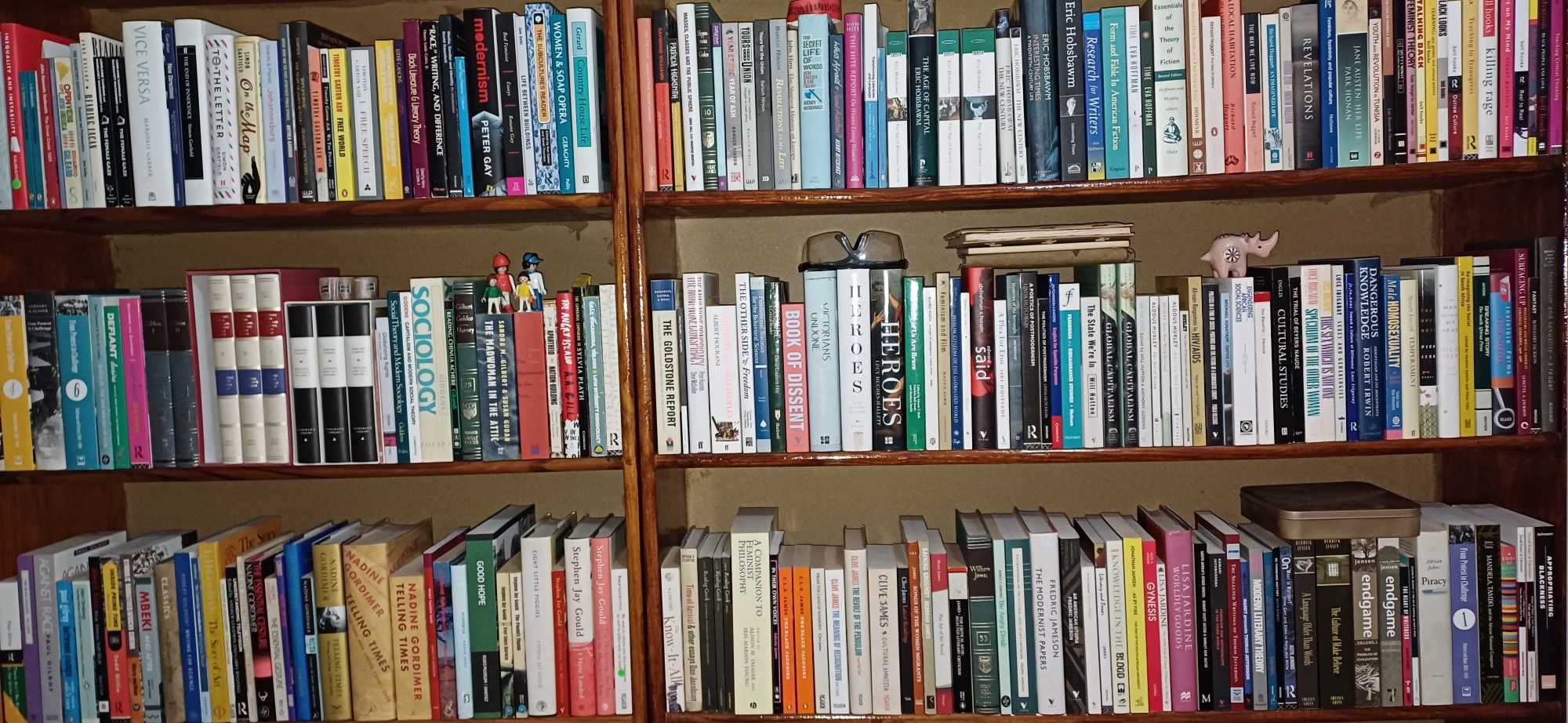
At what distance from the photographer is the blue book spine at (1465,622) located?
153 cm

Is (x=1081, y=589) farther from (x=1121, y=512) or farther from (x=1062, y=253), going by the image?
(x=1062, y=253)

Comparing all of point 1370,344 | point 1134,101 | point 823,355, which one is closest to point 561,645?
point 823,355

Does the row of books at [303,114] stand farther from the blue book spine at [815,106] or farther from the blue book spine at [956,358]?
the blue book spine at [956,358]

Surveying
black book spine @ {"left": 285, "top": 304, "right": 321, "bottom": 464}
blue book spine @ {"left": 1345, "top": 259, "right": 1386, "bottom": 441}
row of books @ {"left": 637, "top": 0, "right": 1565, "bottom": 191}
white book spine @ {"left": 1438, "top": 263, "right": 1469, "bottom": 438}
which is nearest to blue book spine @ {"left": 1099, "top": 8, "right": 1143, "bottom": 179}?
row of books @ {"left": 637, "top": 0, "right": 1565, "bottom": 191}

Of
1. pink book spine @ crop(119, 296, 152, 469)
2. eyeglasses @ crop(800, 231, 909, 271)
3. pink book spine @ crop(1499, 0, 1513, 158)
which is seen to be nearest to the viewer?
pink book spine @ crop(1499, 0, 1513, 158)

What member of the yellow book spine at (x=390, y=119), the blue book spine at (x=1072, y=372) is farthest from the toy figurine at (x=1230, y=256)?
Answer: the yellow book spine at (x=390, y=119)

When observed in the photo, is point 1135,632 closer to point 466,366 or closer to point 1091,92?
point 1091,92

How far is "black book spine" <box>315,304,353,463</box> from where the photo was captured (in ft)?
5.09

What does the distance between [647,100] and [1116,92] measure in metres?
0.70

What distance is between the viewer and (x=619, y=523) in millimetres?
1729

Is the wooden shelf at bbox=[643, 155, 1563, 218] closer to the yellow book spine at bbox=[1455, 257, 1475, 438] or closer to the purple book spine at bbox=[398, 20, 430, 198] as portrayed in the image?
the yellow book spine at bbox=[1455, 257, 1475, 438]

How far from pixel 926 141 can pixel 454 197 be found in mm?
720

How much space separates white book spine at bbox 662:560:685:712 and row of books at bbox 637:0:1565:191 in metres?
0.60

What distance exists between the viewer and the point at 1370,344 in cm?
151
